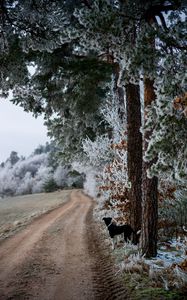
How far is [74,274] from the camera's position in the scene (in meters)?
9.02

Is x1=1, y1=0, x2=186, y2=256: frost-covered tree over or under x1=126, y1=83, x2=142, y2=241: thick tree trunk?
over

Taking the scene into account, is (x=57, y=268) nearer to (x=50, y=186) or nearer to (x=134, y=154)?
(x=134, y=154)

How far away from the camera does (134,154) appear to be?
11453 millimetres

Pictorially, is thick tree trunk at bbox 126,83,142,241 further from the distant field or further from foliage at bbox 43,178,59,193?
foliage at bbox 43,178,59,193

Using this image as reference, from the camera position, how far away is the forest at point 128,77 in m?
6.14

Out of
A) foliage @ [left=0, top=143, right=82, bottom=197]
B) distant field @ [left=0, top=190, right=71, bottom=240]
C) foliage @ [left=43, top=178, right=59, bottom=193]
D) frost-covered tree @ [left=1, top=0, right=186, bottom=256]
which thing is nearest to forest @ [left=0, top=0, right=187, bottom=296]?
frost-covered tree @ [left=1, top=0, right=186, bottom=256]

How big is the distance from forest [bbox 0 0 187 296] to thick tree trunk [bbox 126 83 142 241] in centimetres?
3

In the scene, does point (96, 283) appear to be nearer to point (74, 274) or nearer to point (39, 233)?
point (74, 274)

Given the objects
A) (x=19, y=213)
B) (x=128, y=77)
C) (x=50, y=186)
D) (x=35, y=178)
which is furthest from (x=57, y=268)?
(x=35, y=178)

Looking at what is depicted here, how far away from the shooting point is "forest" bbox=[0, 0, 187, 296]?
20.1ft

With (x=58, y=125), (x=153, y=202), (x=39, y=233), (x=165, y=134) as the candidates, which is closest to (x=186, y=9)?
(x=165, y=134)

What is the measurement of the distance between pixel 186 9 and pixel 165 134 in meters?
3.67

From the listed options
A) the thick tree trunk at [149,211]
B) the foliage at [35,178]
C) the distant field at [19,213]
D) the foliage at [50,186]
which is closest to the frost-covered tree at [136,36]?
the thick tree trunk at [149,211]

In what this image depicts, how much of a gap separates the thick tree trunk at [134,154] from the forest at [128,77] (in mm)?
31
